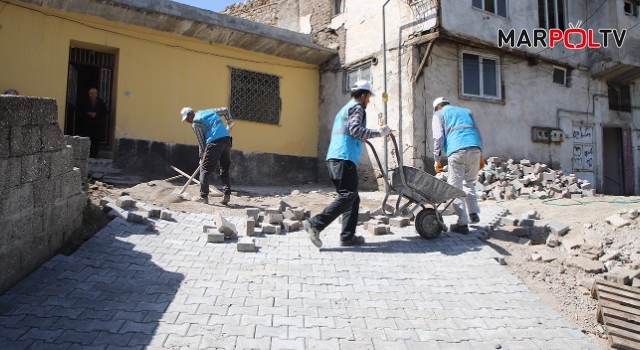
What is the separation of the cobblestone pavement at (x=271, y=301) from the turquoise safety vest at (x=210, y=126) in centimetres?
249

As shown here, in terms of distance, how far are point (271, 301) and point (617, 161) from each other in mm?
14475

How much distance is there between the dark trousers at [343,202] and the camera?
4.51m

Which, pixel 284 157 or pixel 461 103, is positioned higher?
pixel 461 103

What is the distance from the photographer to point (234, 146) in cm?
1097

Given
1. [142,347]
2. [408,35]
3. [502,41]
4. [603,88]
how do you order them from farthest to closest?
[603,88] → [502,41] → [408,35] → [142,347]

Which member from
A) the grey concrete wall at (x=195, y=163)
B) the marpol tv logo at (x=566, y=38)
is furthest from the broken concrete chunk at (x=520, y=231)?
the marpol tv logo at (x=566, y=38)

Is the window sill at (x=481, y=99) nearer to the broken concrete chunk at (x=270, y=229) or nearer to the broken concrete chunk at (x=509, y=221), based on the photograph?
the broken concrete chunk at (x=509, y=221)

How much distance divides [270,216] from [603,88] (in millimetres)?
12393

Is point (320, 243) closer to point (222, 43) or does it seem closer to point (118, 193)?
point (118, 193)

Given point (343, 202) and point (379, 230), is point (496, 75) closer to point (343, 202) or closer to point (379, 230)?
point (379, 230)

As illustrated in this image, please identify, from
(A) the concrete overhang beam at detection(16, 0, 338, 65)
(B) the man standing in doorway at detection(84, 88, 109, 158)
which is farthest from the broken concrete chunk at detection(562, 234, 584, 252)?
(B) the man standing in doorway at detection(84, 88, 109, 158)

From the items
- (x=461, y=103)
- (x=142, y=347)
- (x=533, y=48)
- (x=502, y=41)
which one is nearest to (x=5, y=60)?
(x=142, y=347)

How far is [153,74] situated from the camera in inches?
387

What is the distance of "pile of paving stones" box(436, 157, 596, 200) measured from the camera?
29.0 feet
